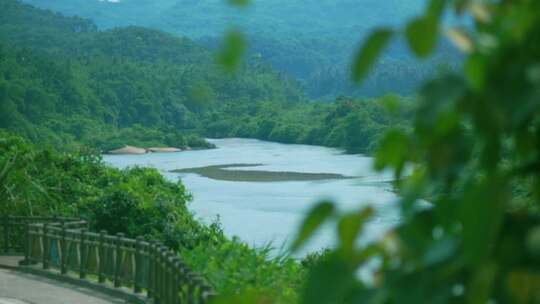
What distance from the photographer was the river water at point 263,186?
3916 cm

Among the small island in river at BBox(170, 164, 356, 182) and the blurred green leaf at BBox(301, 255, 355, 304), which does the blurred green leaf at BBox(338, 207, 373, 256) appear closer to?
the blurred green leaf at BBox(301, 255, 355, 304)

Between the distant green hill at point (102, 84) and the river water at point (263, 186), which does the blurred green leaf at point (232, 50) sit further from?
the distant green hill at point (102, 84)

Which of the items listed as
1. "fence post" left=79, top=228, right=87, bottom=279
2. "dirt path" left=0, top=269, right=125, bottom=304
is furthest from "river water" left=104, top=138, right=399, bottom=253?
"dirt path" left=0, top=269, right=125, bottom=304

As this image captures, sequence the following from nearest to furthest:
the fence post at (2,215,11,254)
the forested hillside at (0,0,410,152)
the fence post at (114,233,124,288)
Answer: the fence post at (114,233,124,288), the fence post at (2,215,11,254), the forested hillside at (0,0,410,152)

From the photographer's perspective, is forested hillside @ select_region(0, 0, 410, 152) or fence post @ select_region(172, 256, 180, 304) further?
forested hillside @ select_region(0, 0, 410, 152)

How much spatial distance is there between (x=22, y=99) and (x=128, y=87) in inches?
766

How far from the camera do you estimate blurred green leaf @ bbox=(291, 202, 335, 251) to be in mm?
1100

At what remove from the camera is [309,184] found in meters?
55.9

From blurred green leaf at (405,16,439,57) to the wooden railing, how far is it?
7.02 metres

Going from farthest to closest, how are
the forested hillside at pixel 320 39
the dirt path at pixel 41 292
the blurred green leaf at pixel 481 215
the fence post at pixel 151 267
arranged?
the forested hillside at pixel 320 39 → the dirt path at pixel 41 292 → the fence post at pixel 151 267 → the blurred green leaf at pixel 481 215

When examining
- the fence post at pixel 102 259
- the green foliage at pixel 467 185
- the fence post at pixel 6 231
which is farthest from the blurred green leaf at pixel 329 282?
the fence post at pixel 6 231

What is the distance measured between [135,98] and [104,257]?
75302 millimetres

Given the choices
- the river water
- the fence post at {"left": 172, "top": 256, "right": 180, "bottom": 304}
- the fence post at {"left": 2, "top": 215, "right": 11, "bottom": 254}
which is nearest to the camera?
the fence post at {"left": 172, "top": 256, "right": 180, "bottom": 304}

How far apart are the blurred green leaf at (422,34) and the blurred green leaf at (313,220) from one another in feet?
0.62
